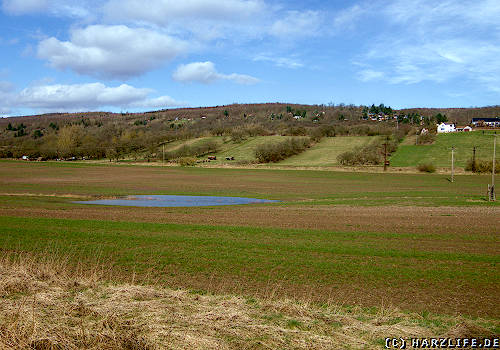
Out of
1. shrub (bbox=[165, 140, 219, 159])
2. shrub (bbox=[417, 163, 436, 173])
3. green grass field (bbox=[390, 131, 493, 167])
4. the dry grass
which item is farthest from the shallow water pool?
shrub (bbox=[165, 140, 219, 159])

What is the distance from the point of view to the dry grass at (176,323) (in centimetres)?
566

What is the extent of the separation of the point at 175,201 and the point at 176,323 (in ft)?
109

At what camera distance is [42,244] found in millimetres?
16297

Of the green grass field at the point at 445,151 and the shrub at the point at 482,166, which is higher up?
the green grass field at the point at 445,151

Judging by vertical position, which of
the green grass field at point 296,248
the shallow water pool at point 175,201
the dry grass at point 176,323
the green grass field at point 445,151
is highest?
the green grass field at point 445,151

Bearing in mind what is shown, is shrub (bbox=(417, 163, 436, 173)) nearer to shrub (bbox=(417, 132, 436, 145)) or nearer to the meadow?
shrub (bbox=(417, 132, 436, 145))

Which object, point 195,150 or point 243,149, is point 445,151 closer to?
point 243,149

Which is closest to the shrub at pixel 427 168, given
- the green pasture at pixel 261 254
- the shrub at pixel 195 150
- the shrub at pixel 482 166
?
the shrub at pixel 482 166

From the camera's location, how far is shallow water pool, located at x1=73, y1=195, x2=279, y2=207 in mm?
36438

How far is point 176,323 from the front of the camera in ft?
20.8

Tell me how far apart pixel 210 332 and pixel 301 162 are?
97.9 metres

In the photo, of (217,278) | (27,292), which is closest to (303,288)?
(217,278)

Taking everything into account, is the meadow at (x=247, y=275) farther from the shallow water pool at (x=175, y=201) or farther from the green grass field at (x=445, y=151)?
the green grass field at (x=445, y=151)

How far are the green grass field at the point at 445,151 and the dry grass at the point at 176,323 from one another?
85.5 metres
